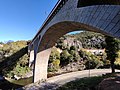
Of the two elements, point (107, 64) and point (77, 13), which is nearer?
point (77, 13)

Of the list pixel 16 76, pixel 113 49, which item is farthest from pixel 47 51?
pixel 16 76

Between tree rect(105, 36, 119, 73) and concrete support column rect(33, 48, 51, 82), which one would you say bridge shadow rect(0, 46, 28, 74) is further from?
tree rect(105, 36, 119, 73)

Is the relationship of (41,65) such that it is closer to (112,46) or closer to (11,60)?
(112,46)

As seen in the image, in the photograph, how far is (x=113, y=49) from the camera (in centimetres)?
3058

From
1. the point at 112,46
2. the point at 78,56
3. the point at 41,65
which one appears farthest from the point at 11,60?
the point at 112,46

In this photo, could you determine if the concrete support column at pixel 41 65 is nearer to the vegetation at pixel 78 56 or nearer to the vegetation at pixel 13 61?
the vegetation at pixel 78 56

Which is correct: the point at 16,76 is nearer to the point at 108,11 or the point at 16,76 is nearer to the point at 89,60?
the point at 89,60

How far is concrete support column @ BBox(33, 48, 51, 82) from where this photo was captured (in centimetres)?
3283

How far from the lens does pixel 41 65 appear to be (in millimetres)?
34188

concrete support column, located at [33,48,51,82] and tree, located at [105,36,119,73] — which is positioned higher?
tree, located at [105,36,119,73]

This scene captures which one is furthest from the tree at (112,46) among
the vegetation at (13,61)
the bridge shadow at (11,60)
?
the bridge shadow at (11,60)

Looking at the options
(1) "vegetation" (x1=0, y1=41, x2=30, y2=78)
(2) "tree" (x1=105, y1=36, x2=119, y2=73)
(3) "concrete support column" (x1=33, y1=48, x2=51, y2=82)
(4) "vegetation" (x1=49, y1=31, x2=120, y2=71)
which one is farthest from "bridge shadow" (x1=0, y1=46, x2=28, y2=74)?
(2) "tree" (x1=105, y1=36, x2=119, y2=73)

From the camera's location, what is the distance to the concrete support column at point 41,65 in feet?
108

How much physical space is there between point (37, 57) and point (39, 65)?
1.85 m
